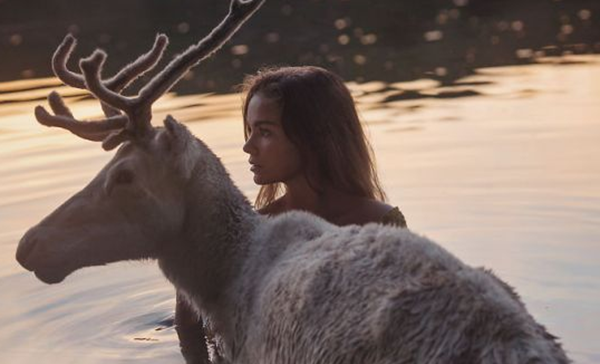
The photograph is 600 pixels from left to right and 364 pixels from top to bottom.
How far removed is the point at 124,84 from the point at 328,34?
693 inches

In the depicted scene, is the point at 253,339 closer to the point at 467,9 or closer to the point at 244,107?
the point at 244,107

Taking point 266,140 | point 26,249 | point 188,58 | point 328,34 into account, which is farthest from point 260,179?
point 328,34

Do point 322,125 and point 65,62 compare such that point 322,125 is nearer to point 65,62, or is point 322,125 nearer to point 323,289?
point 65,62

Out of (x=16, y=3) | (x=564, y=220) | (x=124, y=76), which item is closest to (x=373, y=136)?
(x=564, y=220)

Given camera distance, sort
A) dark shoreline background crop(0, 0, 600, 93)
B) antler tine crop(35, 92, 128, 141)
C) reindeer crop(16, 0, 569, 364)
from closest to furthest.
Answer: reindeer crop(16, 0, 569, 364), antler tine crop(35, 92, 128, 141), dark shoreline background crop(0, 0, 600, 93)

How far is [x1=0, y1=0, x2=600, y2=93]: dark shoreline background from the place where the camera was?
20.0 m

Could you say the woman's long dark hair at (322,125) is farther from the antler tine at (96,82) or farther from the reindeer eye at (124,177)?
the reindeer eye at (124,177)

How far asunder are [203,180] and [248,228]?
0.32 m

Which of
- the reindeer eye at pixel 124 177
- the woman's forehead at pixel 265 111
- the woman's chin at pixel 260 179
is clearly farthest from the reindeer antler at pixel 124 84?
the woman's chin at pixel 260 179

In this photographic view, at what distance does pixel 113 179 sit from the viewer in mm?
6297

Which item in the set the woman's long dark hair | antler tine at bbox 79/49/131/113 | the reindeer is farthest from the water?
antler tine at bbox 79/49/131/113

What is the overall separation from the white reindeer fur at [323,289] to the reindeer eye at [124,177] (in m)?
0.21

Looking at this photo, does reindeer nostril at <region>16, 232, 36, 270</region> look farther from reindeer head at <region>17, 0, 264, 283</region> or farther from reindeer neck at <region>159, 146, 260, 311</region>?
reindeer neck at <region>159, 146, 260, 311</region>

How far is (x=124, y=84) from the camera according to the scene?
6.82 meters
